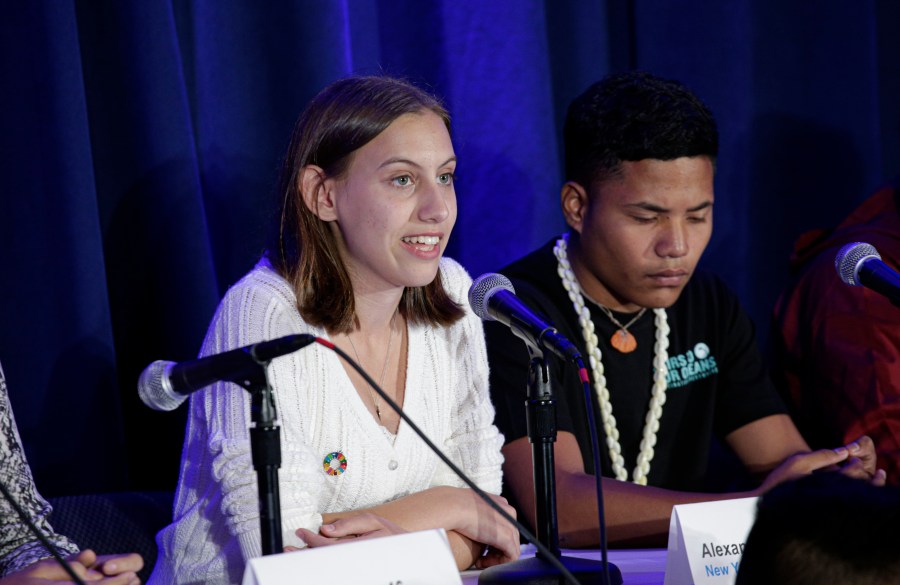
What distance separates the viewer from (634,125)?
246 centimetres

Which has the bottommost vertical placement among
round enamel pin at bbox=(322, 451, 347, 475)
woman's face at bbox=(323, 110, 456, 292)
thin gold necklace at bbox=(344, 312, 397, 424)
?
round enamel pin at bbox=(322, 451, 347, 475)

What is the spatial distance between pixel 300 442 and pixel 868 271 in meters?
1.02

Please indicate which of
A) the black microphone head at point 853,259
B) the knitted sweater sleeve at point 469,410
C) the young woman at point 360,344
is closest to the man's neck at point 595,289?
the knitted sweater sleeve at point 469,410

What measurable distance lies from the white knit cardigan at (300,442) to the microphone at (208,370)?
397 millimetres

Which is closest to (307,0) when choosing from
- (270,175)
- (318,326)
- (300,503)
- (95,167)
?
(270,175)

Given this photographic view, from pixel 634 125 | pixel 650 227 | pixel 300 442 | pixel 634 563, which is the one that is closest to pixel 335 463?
pixel 300 442

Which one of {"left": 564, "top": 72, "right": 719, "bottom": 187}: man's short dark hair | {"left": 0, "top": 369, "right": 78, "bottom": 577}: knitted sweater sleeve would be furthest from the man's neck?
{"left": 0, "top": 369, "right": 78, "bottom": 577}: knitted sweater sleeve

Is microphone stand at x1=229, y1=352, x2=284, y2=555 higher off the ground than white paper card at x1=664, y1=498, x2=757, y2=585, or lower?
higher

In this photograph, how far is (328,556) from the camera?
4.25ft

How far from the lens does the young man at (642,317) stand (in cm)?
244

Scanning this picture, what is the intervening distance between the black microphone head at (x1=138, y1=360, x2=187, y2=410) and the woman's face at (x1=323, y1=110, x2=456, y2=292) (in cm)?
71

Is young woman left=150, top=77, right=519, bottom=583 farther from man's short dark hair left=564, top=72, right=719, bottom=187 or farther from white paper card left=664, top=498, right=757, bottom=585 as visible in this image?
man's short dark hair left=564, top=72, right=719, bottom=187

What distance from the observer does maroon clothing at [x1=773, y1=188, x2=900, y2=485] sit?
2.57 metres

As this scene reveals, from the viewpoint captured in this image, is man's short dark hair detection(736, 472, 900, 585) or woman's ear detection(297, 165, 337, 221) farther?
woman's ear detection(297, 165, 337, 221)
